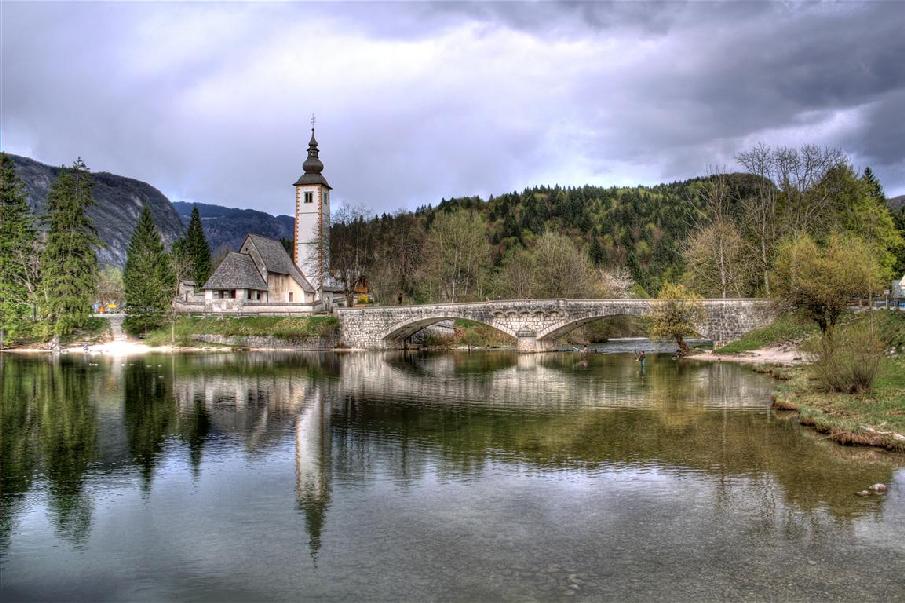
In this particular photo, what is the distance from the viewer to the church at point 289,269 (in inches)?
3332

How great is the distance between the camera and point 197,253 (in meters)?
108

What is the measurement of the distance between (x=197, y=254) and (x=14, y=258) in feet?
110

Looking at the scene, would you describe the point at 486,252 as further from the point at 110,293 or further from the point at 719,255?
the point at 110,293

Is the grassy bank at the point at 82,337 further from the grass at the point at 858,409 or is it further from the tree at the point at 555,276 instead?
the grass at the point at 858,409

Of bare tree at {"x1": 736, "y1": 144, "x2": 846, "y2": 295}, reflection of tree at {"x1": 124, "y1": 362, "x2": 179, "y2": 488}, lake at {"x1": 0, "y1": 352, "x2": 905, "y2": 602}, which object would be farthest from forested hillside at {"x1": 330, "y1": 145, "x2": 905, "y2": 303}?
reflection of tree at {"x1": 124, "y1": 362, "x2": 179, "y2": 488}

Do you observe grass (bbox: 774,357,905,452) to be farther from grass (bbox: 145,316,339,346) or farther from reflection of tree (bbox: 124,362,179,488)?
grass (bbox: 145,316,339,346)

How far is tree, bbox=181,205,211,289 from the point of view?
106 metres

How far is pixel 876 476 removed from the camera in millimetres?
18031

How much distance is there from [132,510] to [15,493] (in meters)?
3.51

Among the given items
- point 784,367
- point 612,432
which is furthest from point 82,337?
point 612,432

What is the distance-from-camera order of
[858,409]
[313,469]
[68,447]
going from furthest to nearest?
1. [858,409]
2. [68,447]
3. [313,469]

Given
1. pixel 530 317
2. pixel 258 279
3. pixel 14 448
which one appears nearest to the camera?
pixel 14 448

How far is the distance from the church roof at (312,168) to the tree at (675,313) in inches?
1905

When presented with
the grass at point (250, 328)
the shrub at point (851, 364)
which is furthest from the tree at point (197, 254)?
the shrub at point (851, 364)
